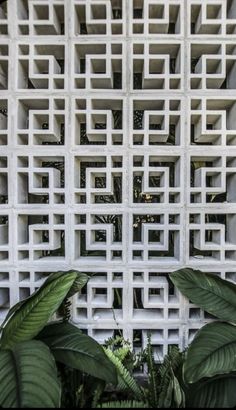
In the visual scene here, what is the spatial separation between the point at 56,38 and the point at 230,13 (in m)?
0.82

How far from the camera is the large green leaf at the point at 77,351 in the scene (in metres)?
0.84

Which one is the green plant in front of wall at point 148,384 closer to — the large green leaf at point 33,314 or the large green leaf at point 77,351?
the large green leaf at point 77,351

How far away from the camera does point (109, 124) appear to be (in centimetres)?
113

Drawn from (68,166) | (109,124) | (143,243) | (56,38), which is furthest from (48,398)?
(56,38)

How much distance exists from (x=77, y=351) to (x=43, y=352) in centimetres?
14

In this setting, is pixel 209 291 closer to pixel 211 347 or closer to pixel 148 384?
pixel 211 347

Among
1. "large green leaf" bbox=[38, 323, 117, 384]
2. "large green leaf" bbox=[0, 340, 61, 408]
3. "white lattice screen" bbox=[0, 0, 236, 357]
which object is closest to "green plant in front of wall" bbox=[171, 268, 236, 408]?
"white lattice screen" bbox=[0, 0, 236, 357]

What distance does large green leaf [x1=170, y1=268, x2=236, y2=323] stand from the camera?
99cm

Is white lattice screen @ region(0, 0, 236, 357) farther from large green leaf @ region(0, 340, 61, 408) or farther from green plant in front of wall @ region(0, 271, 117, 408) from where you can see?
large green leaf @ region(0, 340, 61, 408)

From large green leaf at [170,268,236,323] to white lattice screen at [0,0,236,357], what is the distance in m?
0.10

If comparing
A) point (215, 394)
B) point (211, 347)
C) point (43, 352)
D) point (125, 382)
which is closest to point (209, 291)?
point (211, 347)

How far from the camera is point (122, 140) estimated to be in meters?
1.14

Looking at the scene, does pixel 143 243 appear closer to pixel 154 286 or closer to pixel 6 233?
pixel 154 286

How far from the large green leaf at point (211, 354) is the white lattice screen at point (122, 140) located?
7.8 inches
